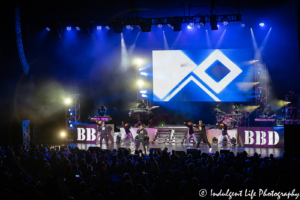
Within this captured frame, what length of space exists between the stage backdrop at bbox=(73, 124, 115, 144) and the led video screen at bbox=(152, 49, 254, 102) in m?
4.99

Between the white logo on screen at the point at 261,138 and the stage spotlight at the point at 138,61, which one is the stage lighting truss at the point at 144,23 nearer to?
the stage spotlight at the point at 138,61

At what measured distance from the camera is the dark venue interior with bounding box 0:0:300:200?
623 inches

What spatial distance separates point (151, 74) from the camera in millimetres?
22359

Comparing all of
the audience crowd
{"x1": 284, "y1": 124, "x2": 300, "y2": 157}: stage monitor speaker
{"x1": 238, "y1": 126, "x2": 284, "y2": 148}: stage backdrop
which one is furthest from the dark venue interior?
the audience crowd

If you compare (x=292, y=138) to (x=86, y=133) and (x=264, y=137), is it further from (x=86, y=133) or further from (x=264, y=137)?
(x=86, y=133)

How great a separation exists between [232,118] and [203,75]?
3.95m

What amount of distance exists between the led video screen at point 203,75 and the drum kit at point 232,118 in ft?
3.33

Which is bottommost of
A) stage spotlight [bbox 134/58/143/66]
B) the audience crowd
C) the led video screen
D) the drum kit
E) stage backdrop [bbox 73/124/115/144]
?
the audience crowd

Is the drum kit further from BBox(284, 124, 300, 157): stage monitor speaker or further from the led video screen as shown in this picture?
BBox(284, 124, 300, 157): stage monitor speaker

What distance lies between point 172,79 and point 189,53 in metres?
2.24

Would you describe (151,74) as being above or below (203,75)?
above

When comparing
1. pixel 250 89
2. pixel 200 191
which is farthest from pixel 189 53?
pixel 200 191

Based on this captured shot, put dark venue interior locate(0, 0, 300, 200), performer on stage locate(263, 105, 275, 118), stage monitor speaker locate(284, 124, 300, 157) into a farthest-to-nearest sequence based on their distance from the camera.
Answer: performer on stage locate(263, 105, 275, 118)
dark venue interior locate(0, 0, 300, 200)
stage monitor speaker locate(284, 124, 300, 157)

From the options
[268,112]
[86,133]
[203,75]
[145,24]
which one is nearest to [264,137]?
[268,112]
